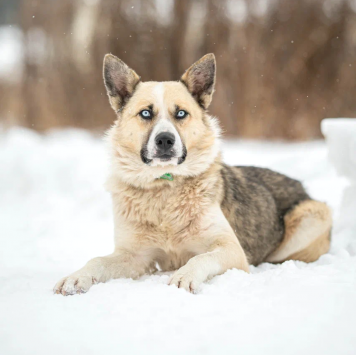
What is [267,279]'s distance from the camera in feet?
8.98

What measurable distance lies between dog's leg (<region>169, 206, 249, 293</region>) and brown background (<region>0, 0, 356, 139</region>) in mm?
6601

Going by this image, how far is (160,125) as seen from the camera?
3.27 meters

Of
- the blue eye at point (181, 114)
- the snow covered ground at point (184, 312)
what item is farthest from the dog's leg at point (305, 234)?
the blue eye at point (181, 114)

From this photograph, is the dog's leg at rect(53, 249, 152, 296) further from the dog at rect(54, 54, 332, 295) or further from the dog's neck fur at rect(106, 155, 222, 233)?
the dog's neck fur at rect(106, 155, 222, 233)

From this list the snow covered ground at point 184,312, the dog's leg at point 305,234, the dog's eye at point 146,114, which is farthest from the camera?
the dog's leg at point 305,234

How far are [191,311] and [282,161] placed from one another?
5111 millimetres

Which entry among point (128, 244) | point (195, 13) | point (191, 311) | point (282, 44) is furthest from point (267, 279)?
point (195, 13)

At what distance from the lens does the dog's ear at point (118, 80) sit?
11.9 ft

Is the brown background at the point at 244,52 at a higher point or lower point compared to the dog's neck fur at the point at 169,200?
higher

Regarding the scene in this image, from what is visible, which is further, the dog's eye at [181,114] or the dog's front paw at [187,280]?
the dog's eye at [181,114]

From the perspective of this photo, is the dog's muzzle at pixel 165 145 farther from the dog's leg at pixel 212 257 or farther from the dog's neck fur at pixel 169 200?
the dog's leg at pixel 212 257

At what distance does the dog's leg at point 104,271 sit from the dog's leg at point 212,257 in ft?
1.78

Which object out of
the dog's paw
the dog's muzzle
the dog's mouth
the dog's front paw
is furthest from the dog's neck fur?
the dog's paw

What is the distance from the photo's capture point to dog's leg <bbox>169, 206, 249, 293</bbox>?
2693mm
